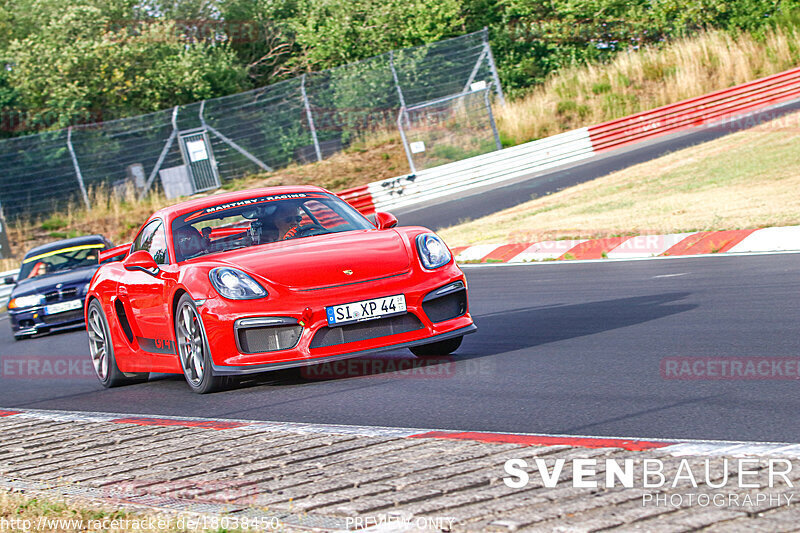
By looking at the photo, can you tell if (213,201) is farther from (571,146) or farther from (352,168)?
(352,168)

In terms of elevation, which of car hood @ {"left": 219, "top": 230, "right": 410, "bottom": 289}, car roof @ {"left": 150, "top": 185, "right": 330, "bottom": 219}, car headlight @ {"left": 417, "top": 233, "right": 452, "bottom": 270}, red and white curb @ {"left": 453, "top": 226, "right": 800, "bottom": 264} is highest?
car roof @ {"left": 150, "top": 185, "right": 330, "bottom": 219}

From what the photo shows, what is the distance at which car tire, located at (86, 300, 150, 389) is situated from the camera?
8.59m

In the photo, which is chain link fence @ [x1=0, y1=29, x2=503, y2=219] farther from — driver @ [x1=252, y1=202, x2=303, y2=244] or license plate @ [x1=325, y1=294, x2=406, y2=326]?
license plate @ [x1=325, y1=294, x2=406, y2=326]

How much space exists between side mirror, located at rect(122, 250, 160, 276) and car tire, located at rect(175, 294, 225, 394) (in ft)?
1.82

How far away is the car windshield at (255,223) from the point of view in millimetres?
7703

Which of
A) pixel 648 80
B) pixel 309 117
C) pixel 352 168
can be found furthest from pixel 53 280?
pixel 648 80

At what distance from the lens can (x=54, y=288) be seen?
14.6 meters

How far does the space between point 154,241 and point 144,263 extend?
0.40 meters

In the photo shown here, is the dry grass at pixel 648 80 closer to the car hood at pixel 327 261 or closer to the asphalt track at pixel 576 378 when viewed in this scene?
the asphalt track at pixel 576 378

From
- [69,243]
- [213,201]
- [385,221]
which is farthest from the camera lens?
[69,243]

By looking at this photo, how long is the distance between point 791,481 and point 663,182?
16395 mm

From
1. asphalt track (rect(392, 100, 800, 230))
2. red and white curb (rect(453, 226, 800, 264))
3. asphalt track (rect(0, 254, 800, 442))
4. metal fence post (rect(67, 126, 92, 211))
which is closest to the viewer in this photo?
asphalt track (rect(0, 254, 800, 442))

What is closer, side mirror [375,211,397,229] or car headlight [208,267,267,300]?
car headlight [208,267,267,300]

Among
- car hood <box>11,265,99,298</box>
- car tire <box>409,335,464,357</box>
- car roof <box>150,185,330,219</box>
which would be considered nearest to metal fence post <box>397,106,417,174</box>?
car hood <box>11,265,99,298</box>
